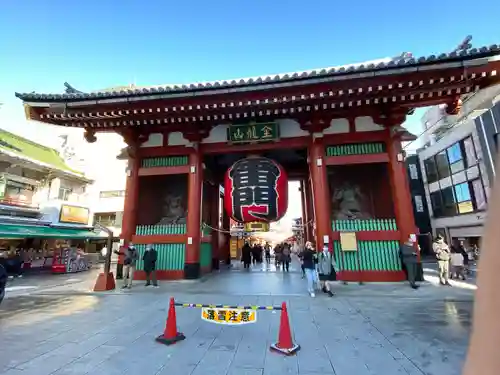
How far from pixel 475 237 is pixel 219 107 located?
23872 millimetres

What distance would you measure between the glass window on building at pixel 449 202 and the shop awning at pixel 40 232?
103 feet

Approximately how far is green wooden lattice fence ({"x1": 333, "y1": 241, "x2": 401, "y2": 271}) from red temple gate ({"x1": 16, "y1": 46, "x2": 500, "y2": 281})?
0.04m

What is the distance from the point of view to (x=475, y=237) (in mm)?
21297

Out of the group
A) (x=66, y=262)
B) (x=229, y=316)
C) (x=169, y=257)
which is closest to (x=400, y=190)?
(x=229, y=316)

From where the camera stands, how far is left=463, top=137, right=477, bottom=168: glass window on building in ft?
67.8

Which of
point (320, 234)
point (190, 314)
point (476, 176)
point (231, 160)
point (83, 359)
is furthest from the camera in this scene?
point (476, 176)

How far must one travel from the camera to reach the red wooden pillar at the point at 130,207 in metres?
10.9

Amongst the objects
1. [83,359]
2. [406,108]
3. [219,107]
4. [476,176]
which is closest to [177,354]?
[83,359]

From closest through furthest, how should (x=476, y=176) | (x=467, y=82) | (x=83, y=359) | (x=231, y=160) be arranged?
1. (x=83, y=359)
2. (x=467, y=82)
3. (x=231, y=160)
4. (x=476, y=176)

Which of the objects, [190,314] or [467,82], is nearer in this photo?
[190,314]

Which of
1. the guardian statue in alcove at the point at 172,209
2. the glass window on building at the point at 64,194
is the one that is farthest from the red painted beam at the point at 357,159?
the glass window on building at the point at 64,194

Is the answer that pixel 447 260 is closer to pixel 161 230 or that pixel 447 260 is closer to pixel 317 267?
pixel 317 267

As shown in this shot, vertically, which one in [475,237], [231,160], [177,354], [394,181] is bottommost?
[177,354]

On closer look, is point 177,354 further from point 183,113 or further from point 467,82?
point 467,82
